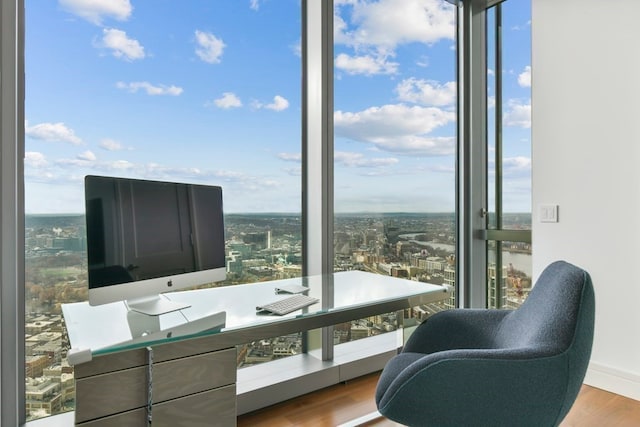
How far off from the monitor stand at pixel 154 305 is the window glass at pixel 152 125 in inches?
16.2

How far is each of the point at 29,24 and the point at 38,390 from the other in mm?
1547

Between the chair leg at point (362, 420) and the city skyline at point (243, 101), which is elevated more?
the city skyline at point (243, 101)

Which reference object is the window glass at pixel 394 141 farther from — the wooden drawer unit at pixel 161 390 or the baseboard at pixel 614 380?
the wooden drawer unit at pixel 161 390

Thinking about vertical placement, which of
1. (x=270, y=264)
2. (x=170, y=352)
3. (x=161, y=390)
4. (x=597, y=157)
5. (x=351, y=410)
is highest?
(x=597, y=157)

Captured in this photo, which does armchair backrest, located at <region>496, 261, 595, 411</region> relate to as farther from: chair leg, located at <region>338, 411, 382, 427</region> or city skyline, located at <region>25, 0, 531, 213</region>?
city skyline, located at <region>25, 0, 531, 213</region>

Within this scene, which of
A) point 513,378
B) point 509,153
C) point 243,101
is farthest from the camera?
point 509,153

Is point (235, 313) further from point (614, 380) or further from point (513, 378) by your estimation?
point (614, 380)

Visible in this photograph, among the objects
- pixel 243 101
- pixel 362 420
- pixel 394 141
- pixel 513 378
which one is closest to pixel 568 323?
pixel 513 378

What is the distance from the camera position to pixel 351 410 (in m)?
2.21

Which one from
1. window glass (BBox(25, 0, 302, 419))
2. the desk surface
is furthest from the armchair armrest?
window glass (BBox(25, 0, 302, 419))

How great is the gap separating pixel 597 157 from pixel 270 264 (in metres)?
2.07

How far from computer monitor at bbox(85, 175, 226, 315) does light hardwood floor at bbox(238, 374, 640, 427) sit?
34.7 inches

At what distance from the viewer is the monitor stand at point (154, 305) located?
5.07 ft

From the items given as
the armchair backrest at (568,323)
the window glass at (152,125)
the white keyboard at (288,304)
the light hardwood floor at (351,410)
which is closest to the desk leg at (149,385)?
the white keyboard at (288,304)
